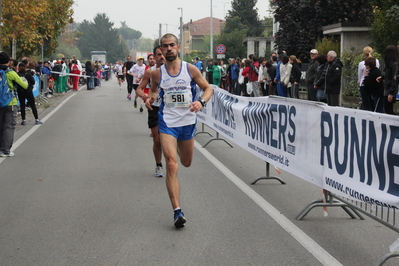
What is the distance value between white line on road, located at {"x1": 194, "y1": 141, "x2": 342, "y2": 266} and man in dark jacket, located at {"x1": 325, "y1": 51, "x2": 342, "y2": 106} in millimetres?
7124

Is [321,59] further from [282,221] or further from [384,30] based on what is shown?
[282,221]

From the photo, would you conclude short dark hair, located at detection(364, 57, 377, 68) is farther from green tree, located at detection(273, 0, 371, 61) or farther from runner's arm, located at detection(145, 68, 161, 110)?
green tree, located at detection(273, 0, 371, 61)

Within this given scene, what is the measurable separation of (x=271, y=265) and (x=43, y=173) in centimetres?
537

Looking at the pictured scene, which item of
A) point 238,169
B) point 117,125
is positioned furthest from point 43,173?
point 117,125

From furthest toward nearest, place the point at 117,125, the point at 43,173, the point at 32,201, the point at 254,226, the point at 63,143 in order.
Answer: the point at 117,125, the point at 63,143, the point at 43,173, the point at 32,201, the point at 254,226

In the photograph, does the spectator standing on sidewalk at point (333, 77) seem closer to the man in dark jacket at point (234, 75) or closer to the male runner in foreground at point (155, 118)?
the male runner in foreground at point (155, 118)

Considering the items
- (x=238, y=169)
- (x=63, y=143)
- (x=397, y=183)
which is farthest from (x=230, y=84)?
(x=397, y=183)

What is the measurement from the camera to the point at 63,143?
43.6 ft

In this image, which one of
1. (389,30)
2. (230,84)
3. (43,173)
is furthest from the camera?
(230,84)

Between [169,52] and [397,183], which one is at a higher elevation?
[169,52]

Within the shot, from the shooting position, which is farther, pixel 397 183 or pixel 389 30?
pixel 389 30

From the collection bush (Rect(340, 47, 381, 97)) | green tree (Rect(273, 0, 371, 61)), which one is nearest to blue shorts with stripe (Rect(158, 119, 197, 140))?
bush (Rect(340, 47, 381, 97))

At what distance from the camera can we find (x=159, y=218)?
6.77 metres

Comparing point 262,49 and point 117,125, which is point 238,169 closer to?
point 117,125
